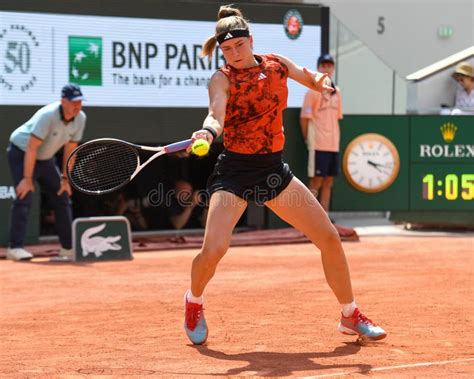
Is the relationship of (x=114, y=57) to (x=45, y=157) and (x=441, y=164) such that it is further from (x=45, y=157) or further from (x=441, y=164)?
(x=441, y=164)

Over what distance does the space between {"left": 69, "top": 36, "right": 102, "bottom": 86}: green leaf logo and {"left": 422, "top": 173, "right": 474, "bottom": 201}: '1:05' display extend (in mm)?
4381

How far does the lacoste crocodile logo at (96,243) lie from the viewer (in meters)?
10.7

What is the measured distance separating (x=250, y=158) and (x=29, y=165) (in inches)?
181

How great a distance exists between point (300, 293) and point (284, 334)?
6.11 feet

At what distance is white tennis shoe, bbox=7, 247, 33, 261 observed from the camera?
10.8 metres

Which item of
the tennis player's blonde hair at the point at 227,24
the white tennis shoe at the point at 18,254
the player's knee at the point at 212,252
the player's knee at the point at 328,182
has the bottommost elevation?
the white tennis shoe at the point at 18,254

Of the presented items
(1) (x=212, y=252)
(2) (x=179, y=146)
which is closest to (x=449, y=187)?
(1) (x=212, y=252)

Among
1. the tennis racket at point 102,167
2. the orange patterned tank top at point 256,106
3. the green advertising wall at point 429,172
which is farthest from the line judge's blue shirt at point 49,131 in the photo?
the orange patterned tank top at point 256,106

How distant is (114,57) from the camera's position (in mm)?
12141

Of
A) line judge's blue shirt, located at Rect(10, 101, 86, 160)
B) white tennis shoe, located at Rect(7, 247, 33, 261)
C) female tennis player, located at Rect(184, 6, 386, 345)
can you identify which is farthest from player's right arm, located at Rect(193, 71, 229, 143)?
white tennis shoe, located at Rect(7, 247, 33, 261)

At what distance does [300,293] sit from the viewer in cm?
848

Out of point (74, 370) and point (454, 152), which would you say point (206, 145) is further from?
point (454, 152)

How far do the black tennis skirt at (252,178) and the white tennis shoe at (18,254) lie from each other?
5.10m

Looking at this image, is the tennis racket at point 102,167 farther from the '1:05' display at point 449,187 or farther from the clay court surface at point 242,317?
the '1:05' display at point 449,187
